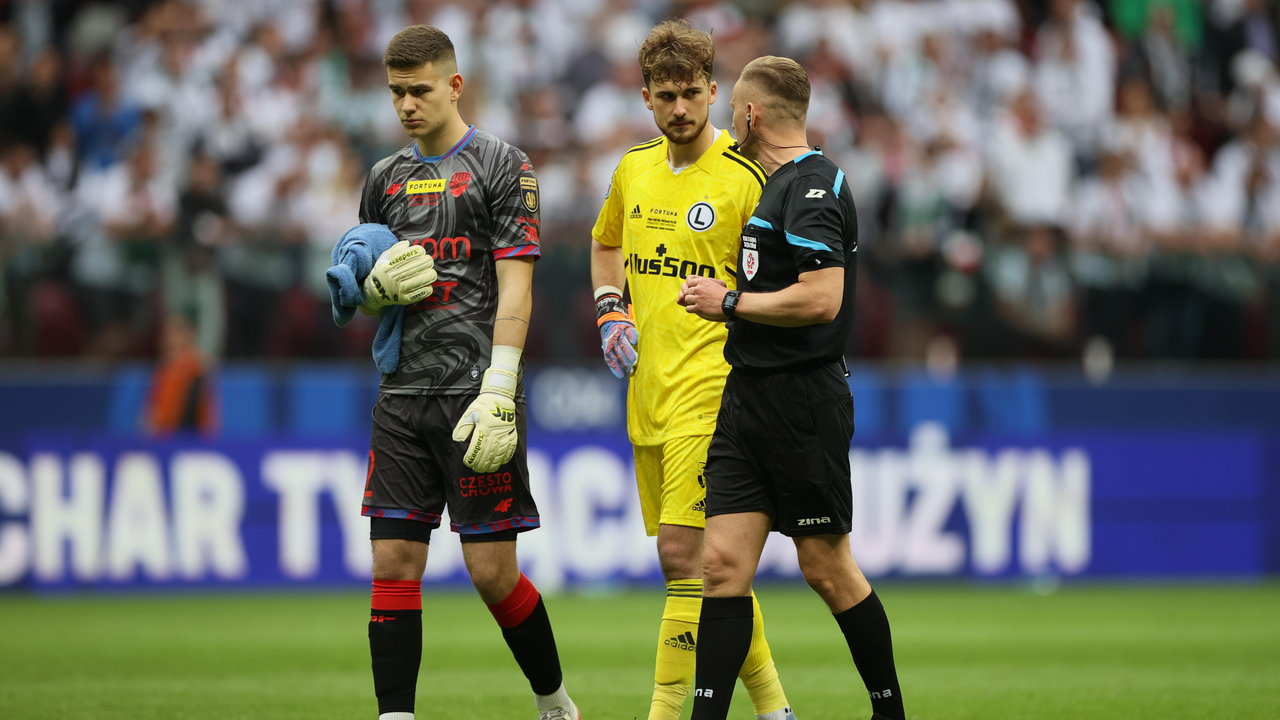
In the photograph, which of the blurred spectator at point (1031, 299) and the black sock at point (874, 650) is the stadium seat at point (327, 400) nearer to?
the blurred spectator at point (1031, 299)

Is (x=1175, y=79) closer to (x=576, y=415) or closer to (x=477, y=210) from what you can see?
(x=576, y=415)

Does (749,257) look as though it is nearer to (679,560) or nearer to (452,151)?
(679,560)

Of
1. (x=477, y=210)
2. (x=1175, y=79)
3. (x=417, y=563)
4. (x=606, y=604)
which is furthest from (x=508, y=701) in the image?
(x=1175, y=79)

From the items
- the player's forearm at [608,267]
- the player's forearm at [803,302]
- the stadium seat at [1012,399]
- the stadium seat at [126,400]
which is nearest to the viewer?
the player's forearm at [803,302]

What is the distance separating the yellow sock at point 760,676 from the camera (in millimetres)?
6453

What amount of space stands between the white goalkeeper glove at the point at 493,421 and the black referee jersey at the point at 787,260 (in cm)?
88

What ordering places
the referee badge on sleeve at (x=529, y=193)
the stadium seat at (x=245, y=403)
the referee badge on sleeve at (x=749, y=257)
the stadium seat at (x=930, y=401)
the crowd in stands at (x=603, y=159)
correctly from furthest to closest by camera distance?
the stadium seat at (x=930, y=401) → the stadium seat at (x=245, y=403) → the crowd in stands at (x=603, y=159) → the referee badge on sleeve at (x=529, y=193) → the referee badge on sleeve at (x=749, y=257)

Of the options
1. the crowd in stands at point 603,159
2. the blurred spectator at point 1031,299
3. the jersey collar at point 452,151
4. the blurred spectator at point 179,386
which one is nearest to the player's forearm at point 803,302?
the jersey collar at point 452,151

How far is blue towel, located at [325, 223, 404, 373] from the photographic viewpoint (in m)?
6.35

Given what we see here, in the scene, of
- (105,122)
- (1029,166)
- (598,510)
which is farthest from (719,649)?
(1029,166)

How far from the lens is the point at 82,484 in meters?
13.9

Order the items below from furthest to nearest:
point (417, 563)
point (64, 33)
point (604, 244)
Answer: point (64, 33) → point (604, 244) → point (417, 563)

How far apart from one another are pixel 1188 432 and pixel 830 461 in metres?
10.5

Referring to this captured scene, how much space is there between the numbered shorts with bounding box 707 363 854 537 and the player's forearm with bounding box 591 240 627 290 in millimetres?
1138
